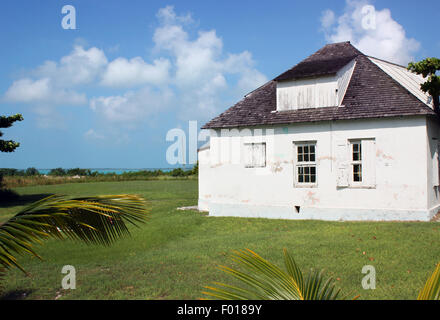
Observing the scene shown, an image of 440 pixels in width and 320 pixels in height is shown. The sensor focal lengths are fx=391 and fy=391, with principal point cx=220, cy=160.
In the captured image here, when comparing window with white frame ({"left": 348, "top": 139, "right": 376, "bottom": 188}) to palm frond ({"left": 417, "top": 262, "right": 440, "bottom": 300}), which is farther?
window with white frame ({"left": 348, "top": 139, "right": 376, "bottom": 188})

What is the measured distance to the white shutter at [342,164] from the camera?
15.0m

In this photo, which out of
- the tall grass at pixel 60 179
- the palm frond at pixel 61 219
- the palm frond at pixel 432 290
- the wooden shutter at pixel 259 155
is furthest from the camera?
the tall grass at pixel 60 179

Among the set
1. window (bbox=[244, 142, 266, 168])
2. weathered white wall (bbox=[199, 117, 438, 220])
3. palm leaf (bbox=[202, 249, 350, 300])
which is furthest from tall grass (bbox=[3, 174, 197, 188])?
palm leaf (bbox=[202, 249, 350, 300])

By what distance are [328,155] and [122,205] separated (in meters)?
11.8

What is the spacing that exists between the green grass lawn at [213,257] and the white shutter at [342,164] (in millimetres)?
1673

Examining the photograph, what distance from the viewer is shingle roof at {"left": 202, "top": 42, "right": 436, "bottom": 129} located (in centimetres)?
1457

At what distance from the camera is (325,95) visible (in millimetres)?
15734

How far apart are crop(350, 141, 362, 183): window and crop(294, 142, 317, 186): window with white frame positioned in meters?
1.45

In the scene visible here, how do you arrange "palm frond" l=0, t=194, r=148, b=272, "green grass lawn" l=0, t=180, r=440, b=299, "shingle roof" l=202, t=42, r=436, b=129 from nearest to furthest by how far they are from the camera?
"palm frond" l=0, t=194, r=148, b=272, "green grass lawn" l=0, t=180, r=440, b=299, "shingle roof" l=202, t=42, r=436, b=129

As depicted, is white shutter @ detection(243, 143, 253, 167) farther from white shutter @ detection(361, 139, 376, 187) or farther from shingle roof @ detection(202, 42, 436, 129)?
white shutter @ detection(361, 139, 376, 187)

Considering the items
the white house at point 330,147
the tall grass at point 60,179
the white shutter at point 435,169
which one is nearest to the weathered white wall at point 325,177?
the white house at point 330,147

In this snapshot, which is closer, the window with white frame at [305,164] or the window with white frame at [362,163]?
the window with white frame at [362,163]

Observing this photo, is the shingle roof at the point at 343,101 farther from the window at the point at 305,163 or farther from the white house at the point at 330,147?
the window at the point at 305,163

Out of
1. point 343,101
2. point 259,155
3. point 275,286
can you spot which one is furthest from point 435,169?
point 275,286
